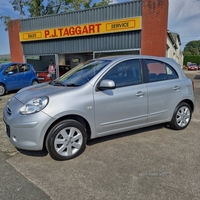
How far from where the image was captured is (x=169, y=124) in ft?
13.9

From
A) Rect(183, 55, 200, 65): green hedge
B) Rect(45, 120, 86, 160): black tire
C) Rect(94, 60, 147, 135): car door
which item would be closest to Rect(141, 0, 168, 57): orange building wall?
Rect(94, 60, 147, 135): car door

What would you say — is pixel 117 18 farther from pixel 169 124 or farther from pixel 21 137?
pixel 21 137

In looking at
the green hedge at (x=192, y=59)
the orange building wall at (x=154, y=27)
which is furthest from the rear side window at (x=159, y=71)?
the green hedge at (x=192, y=59)

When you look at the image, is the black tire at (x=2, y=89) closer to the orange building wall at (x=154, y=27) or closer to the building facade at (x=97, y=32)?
the building facade at (x=97, y=32)

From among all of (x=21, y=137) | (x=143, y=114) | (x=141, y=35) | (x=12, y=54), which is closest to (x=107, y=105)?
(x=143, y=114)

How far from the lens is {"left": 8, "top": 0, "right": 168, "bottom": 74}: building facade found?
10102mm

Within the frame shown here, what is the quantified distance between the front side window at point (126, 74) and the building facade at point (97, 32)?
24.7 feet

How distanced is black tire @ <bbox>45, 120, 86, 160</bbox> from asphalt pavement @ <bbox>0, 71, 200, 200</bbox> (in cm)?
13

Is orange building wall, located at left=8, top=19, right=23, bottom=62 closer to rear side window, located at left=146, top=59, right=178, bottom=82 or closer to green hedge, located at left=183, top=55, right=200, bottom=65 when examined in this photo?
rear side window, located at left=146, top=59, right=178, bottom=82

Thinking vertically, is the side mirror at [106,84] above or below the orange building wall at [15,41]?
below

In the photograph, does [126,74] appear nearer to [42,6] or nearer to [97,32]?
[97,32]

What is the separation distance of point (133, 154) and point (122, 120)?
62 cm

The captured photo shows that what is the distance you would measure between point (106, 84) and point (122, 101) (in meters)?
0.52

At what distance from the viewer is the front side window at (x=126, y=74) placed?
10.7 ft
